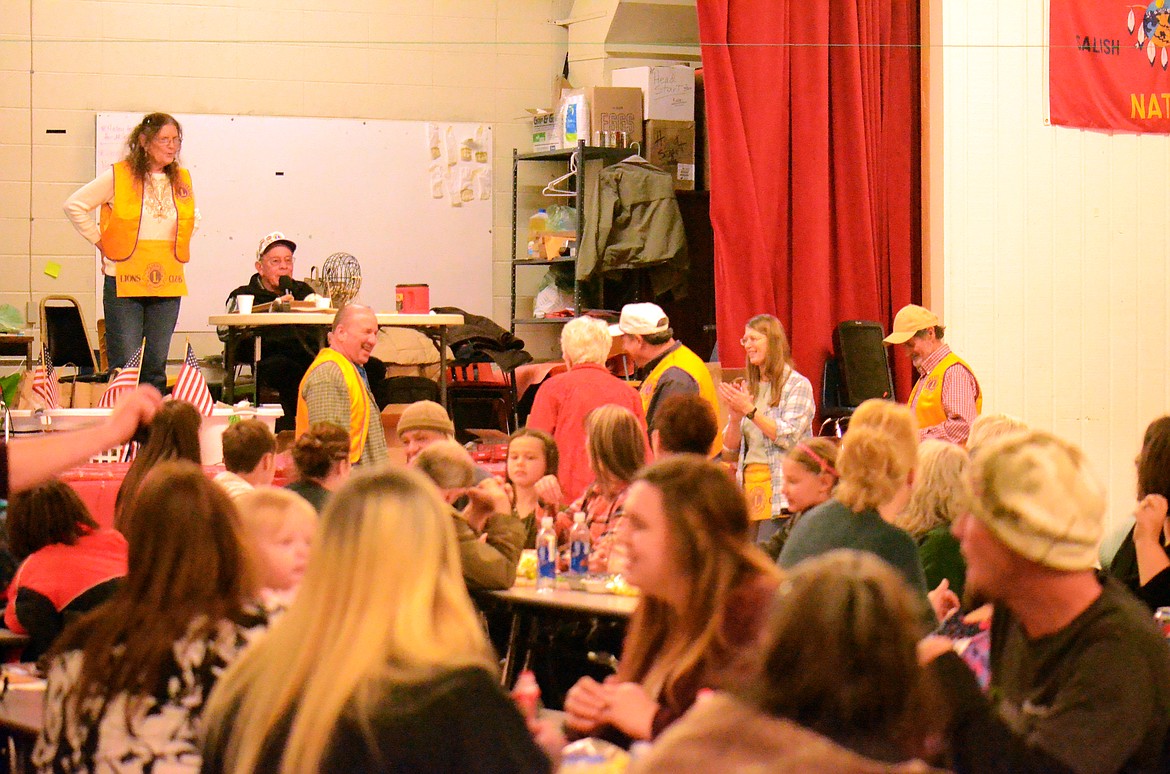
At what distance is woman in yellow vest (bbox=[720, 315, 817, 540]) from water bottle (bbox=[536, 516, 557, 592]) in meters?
1.67

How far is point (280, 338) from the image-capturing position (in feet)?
27.4

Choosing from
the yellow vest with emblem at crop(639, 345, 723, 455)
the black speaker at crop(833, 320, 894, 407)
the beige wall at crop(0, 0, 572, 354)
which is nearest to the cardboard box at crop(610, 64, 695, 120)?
the beige wall at crop(0, 0, 572, 354)

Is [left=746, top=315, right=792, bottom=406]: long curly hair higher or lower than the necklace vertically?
lower

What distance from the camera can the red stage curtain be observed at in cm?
815

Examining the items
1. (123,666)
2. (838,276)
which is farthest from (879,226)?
(123,666)

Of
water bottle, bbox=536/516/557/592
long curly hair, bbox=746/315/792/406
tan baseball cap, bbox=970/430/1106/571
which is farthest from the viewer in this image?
long curly hair, bbox=746/315/792/406

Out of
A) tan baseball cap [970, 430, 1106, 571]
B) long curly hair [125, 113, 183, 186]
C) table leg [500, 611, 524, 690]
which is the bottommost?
table leg [500, 611, 524, 690]

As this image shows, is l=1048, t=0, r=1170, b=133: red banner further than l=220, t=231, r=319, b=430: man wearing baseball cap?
Yes

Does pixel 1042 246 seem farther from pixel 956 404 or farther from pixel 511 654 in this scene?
pixel 511 654

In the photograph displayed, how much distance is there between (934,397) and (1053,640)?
16.5 feet

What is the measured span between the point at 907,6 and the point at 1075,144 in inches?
53.0

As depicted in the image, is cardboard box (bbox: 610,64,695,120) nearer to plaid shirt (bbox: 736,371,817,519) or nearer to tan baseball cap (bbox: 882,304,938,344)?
tan baseball cap (bbox: 882,304,938,344)

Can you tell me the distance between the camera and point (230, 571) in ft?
7.97

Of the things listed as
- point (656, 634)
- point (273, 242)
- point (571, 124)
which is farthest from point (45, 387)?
point (656, 634)
